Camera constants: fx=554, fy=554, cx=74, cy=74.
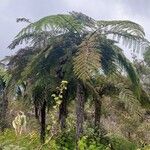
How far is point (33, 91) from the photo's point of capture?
14.7 m

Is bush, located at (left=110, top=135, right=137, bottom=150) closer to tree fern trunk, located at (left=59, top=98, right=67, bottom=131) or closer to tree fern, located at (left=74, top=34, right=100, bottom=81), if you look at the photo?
tree fern trunk, located at (left=59, top=98, right=67, bottom=131)

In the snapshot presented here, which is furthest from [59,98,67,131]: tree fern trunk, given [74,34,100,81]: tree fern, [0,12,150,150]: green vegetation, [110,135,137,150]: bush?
[74,34,100,81]: tree fern

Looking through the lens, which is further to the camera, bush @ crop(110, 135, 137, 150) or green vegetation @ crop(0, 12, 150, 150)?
bush @ crop(110, 135, 137, 150)

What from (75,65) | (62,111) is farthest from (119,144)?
(75,65)

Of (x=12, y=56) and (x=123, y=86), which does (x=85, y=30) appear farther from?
(x=12, y=56)

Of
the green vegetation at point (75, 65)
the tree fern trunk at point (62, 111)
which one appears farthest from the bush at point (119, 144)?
the tree fern trunk at point (62, 111)

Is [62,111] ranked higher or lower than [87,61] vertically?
lower

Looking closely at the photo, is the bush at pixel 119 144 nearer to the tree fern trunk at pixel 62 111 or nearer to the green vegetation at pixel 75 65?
the green vegetation at pixel 75 65

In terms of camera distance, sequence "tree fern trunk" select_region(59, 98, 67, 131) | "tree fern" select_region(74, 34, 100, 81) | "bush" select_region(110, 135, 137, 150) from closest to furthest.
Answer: "tree fern" select_region(74, 34, 100, 81) < "tree fern trunk" select_region(59, 98, 67, 131) < "bush" select_region(110, 135, 137, 150)

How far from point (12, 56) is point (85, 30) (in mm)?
3324

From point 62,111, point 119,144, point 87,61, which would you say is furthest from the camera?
point 119,144

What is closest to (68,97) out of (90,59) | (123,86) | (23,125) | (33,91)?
(33,91)

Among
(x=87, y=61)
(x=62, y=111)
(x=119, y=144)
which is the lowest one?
(x=119, y=144)

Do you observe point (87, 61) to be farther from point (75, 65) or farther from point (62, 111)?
point (62, 111)
